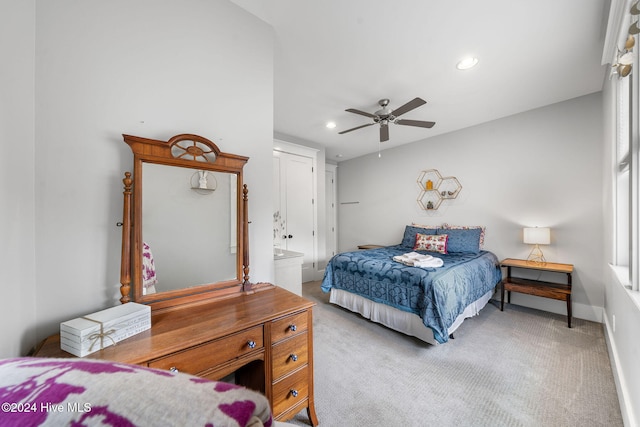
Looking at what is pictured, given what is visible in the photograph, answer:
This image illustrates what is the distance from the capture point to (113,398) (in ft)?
0.95

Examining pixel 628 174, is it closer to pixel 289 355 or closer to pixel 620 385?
pixel 620 385

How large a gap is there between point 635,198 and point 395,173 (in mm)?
3723

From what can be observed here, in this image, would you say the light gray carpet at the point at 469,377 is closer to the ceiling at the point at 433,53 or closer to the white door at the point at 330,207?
the ceiling at the point at 433,53

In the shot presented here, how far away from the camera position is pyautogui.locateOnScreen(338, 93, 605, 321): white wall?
9.68ft

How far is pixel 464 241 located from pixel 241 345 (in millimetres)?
3564

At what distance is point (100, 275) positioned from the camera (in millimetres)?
1159

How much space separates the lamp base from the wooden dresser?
3489 mm

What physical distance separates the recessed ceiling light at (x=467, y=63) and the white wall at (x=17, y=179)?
2.86 meters

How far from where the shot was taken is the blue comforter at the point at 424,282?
2.26 m

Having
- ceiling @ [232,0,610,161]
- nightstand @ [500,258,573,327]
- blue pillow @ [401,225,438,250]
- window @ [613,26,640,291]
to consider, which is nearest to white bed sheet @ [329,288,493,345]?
nightstand @ [500,258,573,327]

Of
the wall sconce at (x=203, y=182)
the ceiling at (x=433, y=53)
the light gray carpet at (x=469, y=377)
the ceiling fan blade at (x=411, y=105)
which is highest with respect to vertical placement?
the ceiling at (x=433, y=53)

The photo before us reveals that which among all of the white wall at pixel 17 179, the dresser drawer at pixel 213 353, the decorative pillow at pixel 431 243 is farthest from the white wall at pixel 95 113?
the decorative pillow at pixel 431 243

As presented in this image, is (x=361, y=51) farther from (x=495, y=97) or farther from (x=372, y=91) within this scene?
(x=495, y=97)

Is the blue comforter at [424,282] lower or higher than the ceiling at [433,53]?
lower
